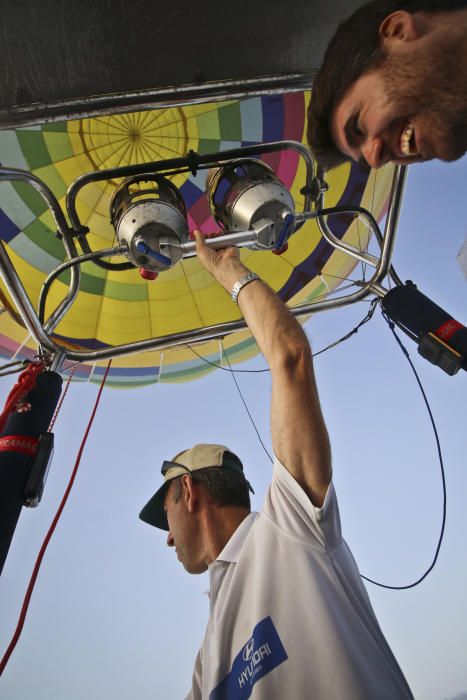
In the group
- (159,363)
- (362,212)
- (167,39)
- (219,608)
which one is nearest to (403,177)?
(362,212)

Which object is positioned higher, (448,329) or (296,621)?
(448,329)

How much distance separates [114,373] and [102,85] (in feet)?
8.77

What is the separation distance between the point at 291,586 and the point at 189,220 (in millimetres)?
2231

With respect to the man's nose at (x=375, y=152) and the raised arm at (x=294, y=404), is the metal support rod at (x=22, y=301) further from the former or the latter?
the man's nose at (x=375, y=152)

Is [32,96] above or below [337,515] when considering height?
above

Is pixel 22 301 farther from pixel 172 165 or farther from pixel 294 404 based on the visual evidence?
pixel 294 404

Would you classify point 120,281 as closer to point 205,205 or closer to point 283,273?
point 205,205

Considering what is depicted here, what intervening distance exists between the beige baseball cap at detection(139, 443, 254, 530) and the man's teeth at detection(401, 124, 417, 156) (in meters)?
1.06

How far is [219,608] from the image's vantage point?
120 centimetres

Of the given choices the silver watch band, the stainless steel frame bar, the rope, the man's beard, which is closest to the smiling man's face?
the man's beard

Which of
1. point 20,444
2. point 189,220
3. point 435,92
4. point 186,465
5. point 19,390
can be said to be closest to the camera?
point 435,92

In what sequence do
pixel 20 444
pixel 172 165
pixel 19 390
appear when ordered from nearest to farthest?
pixel 20 444 → pixel 19 390 → pixel 172 165

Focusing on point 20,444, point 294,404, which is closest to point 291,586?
point 294,404

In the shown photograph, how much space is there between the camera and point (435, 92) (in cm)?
99
